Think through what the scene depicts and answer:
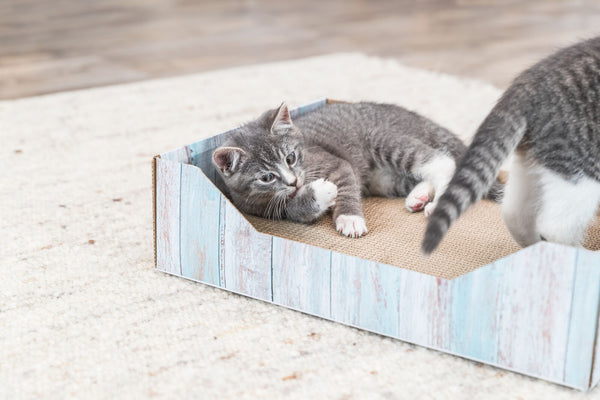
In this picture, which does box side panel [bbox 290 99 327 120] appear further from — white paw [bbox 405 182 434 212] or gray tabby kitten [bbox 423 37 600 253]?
gray tabby kitten [bbox 423 37 600 253]

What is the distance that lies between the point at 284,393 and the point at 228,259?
0.41 m

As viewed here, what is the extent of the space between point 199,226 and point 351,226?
0.41 m

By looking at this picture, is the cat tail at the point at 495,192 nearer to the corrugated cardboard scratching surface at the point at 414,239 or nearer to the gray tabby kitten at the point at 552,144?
the corrugated cardboard scratching surface at the point at 414,239

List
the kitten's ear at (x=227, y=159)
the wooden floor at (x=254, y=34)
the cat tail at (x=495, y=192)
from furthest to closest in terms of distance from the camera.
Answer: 1. the wooden floor at (x=254, y=34)
2. the cat tail at (x=495, y=192)
3. the kitten's ear at (x=227, y=159)

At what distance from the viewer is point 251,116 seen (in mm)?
3010

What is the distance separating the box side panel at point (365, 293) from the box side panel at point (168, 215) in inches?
16.7

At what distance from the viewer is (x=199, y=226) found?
160 cm

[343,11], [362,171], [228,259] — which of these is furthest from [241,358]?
[343,11]

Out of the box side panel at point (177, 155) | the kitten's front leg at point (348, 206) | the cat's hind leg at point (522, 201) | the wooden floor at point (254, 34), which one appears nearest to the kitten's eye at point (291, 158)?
the kitten's front leg at point (348, 206)

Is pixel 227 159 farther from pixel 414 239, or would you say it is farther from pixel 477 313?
pixel 477 313

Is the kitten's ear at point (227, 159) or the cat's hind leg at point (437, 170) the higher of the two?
the kitten's ear at point (227, 159)

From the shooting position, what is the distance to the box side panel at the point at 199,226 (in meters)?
1.56

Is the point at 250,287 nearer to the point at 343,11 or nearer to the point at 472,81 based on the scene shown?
the point at 472,81

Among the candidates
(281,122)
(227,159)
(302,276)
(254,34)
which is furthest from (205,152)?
(254,34)
